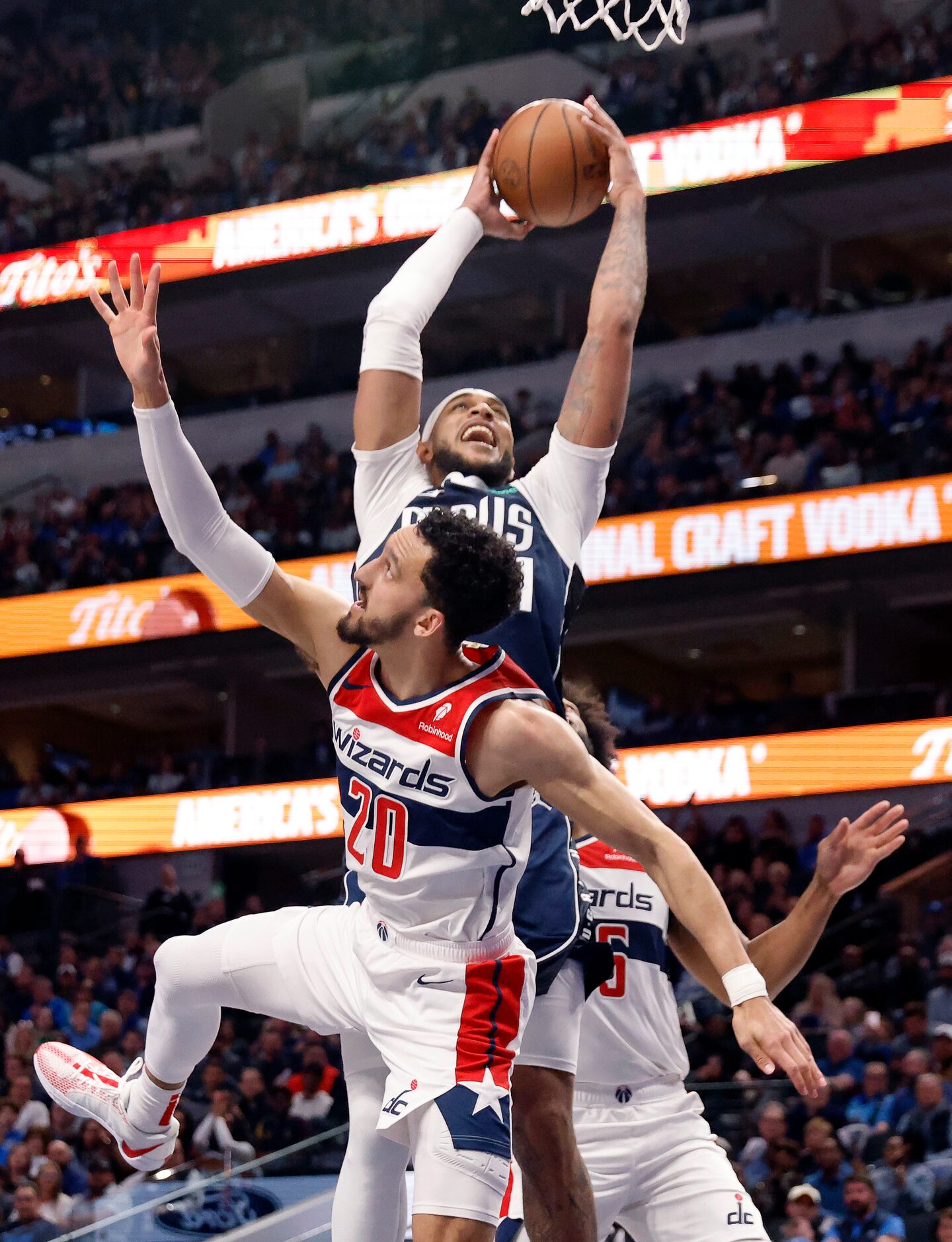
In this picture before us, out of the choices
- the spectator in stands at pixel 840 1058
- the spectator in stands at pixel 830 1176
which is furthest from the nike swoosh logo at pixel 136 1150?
the spectator in stands at pixel 840 1058

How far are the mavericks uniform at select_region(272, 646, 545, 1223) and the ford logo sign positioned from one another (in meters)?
3.78

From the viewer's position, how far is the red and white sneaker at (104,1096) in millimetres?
4328

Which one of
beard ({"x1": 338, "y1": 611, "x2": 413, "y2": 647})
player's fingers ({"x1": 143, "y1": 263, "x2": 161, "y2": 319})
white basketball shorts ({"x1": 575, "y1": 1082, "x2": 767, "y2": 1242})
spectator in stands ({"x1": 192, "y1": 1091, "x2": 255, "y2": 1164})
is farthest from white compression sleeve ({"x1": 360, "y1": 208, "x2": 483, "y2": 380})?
spectator in stands ({"x1": 192, "y1": 1091, "x2": 255, "y2": 1164})

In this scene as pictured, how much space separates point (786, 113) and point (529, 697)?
16.1 meters

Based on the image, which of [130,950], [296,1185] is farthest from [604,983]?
[130,950]

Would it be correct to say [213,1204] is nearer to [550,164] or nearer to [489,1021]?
[489,1021]

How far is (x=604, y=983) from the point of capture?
4727mm

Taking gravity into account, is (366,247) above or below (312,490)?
above

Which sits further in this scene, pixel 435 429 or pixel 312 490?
pixel 312 490

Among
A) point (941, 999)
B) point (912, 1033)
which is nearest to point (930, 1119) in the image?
point (912, 1033)

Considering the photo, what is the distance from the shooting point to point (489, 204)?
4.91m

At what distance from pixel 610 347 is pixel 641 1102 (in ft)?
7.01

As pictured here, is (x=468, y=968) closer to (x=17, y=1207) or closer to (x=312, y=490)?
(x=17, y=1207)

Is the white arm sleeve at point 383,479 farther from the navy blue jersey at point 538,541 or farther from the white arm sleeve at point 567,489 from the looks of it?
the white arm sleeve at point 567,489
